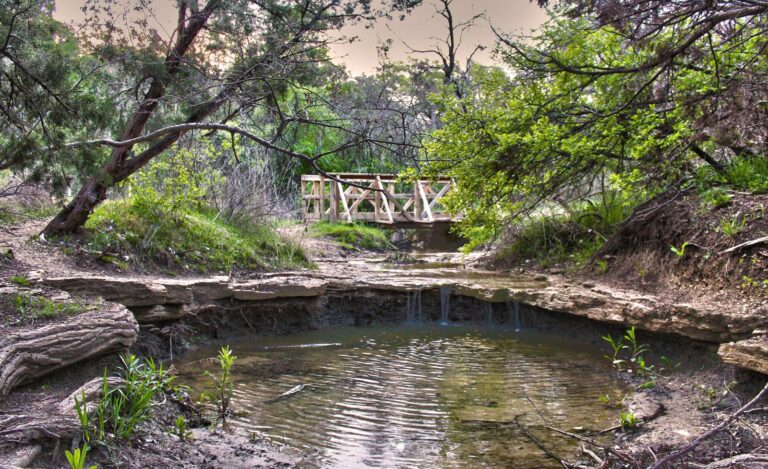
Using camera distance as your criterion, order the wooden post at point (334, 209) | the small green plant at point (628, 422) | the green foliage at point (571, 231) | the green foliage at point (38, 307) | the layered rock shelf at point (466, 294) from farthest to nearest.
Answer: the wooden post at point (334, 209) → the green foliage at point (571, 231) → the layered rock shelf at point (466, 294) → the green foliage at point (38, 307) → the small green plant at point (628, 422)

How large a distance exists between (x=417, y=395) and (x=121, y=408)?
226cm

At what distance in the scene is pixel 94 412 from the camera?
10.4ft

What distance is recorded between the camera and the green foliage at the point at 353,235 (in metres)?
14.4

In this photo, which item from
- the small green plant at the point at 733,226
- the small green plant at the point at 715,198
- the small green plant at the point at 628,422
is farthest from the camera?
the small green plant at the point at 715,198

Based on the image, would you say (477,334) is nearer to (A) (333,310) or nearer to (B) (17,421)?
(A) (333,310)

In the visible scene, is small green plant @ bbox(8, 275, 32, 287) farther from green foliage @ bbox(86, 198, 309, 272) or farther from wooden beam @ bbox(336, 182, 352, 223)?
wooden beam @ bbox(336, 182, 352, 223)

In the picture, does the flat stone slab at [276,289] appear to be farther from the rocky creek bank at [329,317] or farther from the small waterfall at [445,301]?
the small waterfall at [445,301]

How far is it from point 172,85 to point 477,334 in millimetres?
4332

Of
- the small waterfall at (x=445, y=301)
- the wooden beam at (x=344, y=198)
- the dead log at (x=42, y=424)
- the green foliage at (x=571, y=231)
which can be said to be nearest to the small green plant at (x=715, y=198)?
the green foliage at (x=571, y=231)

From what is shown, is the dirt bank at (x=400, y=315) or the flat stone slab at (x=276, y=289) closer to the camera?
the dirt bank at (x=400, y=315)

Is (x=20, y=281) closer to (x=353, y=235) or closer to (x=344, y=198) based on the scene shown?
(x=353, y=235)

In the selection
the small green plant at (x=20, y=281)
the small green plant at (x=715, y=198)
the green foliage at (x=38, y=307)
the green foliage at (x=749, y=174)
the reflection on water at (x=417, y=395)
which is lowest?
the reflection on water at (x=417, y=395)

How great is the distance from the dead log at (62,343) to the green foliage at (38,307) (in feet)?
0.40

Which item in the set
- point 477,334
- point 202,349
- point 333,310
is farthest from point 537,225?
point 202,349
